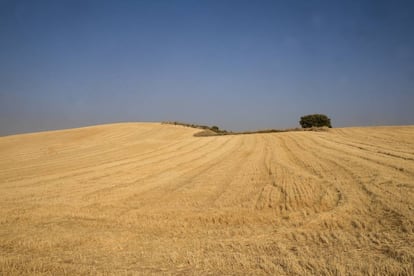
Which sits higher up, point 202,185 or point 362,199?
point 362,199

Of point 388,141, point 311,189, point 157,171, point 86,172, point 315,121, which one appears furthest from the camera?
point 315,121

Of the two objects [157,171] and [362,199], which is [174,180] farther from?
[362,199]

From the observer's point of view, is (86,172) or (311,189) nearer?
(311,189)

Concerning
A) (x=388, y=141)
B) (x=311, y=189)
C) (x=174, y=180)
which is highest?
(x=388, y=141)

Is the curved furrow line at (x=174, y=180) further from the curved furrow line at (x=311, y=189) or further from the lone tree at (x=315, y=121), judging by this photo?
the lone tree at (x=315, y=121)

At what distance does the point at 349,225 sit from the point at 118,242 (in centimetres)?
378

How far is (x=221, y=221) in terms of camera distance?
6.20 meters

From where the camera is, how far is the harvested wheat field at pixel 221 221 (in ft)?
14.1

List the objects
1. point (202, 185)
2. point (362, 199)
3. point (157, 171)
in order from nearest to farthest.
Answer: point (362, 199)
point (202, 185)
point (157, 171)

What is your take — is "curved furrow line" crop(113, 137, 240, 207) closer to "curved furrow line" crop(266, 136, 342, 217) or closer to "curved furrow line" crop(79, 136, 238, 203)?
"curved furrow line" crop(79, 136, 238, 203)

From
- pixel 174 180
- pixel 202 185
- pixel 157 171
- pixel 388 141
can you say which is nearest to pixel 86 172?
pixel 157 171

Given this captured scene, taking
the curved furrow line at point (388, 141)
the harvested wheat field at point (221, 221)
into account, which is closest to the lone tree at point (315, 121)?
the curved furrow line at point (388, 141)

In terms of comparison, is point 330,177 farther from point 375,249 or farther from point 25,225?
point 25,225

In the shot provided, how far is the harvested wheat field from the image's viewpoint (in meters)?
4.29
